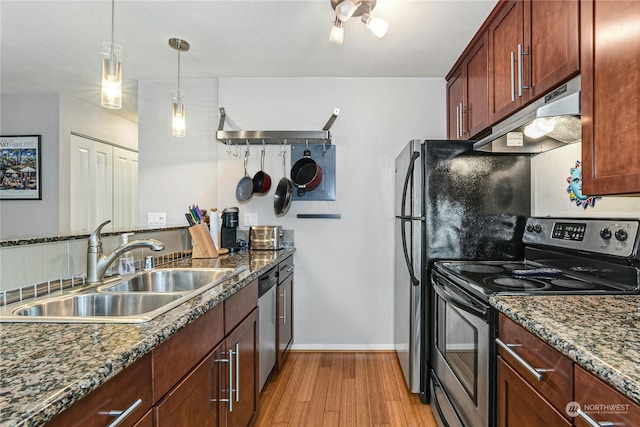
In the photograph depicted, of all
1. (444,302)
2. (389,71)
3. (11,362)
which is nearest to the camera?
(11,362)

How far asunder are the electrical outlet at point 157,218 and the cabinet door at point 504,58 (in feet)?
8.59

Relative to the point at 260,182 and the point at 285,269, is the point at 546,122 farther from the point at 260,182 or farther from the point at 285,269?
the point at 260,182

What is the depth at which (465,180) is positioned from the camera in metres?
2.19

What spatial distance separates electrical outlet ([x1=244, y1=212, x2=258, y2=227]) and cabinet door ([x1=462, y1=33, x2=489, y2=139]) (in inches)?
68.5

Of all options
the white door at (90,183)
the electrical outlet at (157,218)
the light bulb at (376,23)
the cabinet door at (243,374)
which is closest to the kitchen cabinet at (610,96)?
the light bulb at (376,23)

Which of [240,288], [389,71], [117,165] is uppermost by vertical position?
[389,71]

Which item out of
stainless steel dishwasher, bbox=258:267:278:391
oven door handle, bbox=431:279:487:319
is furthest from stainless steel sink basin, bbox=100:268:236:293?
Result: oven door handle, bbox=431:279:487:319

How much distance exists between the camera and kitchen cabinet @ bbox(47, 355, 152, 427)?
645 millimetres

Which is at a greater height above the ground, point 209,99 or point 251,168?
point 209,99

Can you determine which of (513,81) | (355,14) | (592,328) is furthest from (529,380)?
(355,14)

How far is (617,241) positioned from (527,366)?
0.80m

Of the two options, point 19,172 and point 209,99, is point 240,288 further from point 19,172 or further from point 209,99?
point 19,172

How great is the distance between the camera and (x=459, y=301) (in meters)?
1.62

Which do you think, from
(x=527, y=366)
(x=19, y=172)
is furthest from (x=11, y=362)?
(x=19, y=172)
